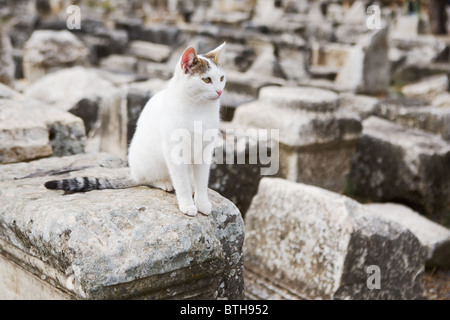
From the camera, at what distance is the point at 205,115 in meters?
2.27

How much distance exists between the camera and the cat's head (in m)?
2.20

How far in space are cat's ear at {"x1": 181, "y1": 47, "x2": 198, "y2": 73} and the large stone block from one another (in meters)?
2.09

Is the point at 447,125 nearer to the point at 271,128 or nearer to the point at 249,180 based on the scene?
the point at 271,128

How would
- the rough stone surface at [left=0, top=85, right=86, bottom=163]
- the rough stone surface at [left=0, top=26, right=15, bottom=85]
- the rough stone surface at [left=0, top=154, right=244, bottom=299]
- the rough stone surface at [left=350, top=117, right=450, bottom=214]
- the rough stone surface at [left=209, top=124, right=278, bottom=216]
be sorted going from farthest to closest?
the rough stone surface at [left=0, top=26, right=15, bottom=85]
the rough stone surface at [left=350, top=117, right=450, bottom=214]
the rough stone surface at [left=209, top=124, right=278, bottom=216]
the rough stone surface at [left=0, top=85, right=86, bottom=163]
the rough stone surface at [left=0, top=154, right=244, bottom=299]

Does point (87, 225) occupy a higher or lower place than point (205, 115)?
lower

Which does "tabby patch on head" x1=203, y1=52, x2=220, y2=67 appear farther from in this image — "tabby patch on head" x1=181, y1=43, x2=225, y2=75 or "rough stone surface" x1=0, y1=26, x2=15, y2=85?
"rough stone surface" x1=0, y1=26, x2=15, y2=85

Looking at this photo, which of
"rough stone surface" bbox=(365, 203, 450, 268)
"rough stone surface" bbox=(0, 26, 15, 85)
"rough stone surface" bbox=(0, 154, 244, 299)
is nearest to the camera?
"rough stone surface" bbox=(0, 154, 244, 299)

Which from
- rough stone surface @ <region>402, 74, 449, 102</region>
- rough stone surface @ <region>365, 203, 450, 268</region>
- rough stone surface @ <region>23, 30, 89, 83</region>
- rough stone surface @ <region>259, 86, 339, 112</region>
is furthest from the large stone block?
rough stone surface @ <region>23, 30, 89, 83</region>

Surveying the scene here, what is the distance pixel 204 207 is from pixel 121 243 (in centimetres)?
46

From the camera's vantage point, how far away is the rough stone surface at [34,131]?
303cm

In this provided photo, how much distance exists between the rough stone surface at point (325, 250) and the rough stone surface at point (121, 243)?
2.70ft

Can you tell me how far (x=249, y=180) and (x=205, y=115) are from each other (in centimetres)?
167

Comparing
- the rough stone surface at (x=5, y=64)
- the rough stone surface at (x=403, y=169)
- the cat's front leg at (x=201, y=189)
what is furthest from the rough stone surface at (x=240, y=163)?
the rough stone surface at (x=5, y=64)
